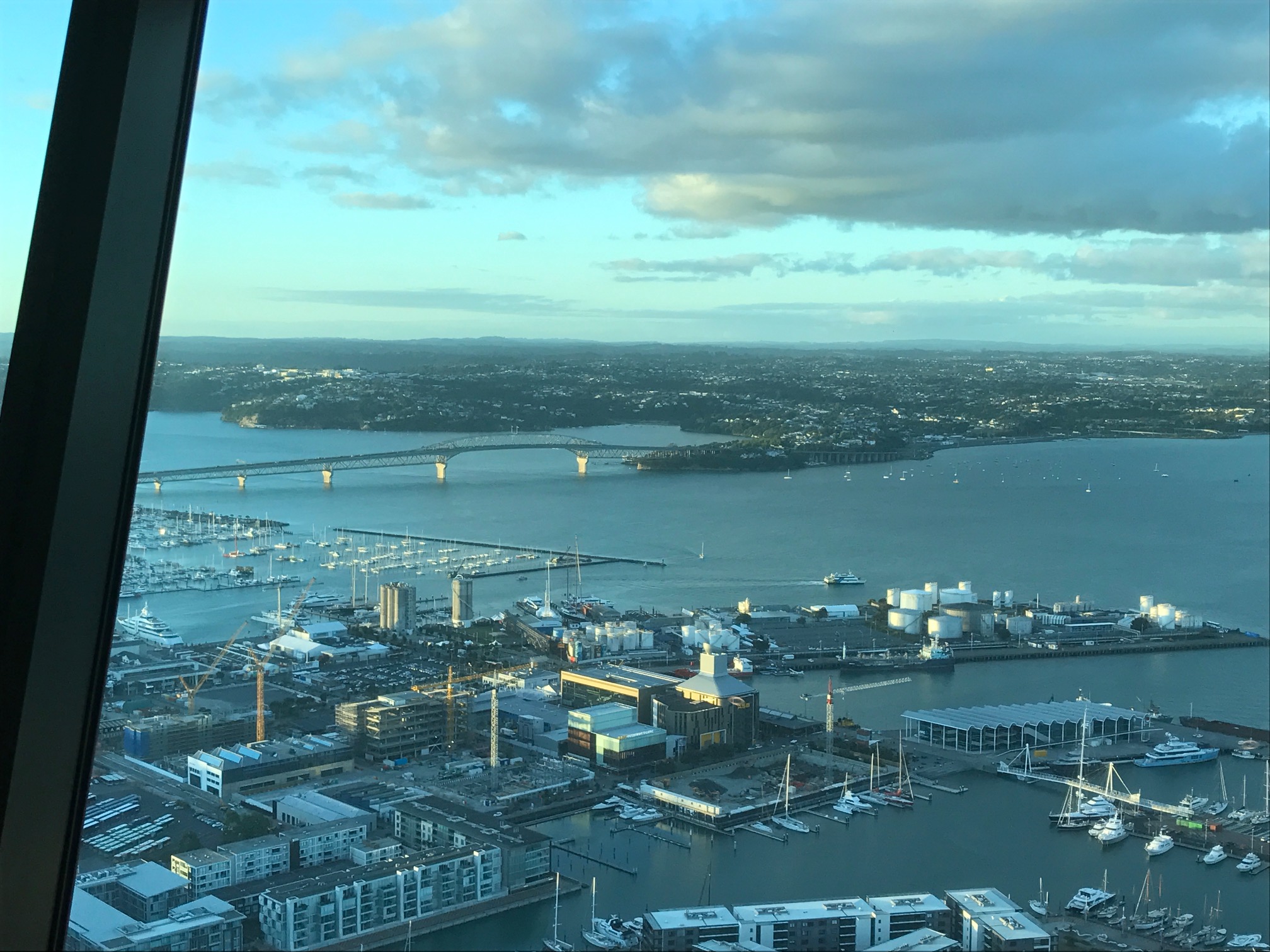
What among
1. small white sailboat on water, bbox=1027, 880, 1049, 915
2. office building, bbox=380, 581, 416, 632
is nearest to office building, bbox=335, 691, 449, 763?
office building, bbox=380, 581, 416, 632

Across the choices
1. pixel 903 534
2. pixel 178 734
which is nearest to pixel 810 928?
pixel 178 734

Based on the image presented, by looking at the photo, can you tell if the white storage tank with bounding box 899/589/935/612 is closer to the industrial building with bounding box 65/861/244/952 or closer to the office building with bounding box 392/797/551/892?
the office building with bounding box 392/797/551/892

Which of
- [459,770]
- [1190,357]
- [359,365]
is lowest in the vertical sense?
[459,770]

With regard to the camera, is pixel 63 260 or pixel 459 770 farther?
pixel 459 770

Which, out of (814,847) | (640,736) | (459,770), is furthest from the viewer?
(640,736)

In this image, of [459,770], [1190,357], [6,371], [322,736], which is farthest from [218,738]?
[1190,357]

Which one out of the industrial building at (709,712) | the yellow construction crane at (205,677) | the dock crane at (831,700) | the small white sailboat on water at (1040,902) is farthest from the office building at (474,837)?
the dock crane at (831,700)

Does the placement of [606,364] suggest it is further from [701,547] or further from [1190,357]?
[1190,357]

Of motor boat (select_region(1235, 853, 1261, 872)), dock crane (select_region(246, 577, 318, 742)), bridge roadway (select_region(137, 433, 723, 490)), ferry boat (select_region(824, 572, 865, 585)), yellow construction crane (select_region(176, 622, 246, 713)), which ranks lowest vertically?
dock crane (select_region(246, 577, 318, 742))
